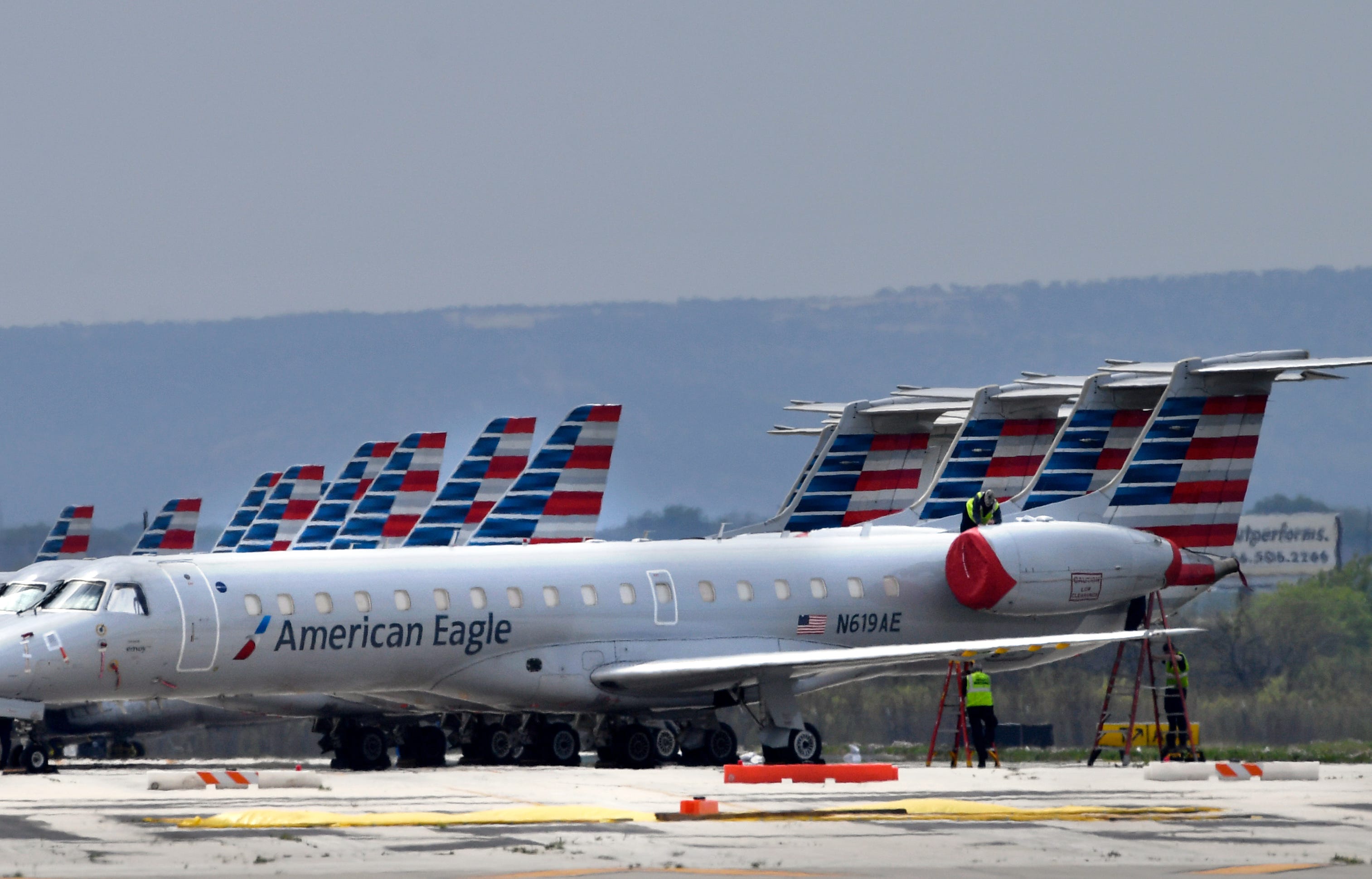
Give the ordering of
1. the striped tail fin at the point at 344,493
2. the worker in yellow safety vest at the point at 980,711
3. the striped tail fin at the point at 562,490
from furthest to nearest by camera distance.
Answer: the striped tail fin at the point at 344,493
the striped tail fin at the point at 562,490
the worker in yellow safety vest at the point at 980,711

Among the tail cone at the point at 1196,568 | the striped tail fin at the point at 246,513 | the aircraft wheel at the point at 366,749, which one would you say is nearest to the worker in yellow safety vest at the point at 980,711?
the tail cone at the point at 1196,568

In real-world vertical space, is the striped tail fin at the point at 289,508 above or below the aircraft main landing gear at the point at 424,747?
above

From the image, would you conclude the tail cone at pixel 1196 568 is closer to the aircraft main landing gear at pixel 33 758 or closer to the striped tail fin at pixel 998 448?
the striped tail fin at pixel 998 448

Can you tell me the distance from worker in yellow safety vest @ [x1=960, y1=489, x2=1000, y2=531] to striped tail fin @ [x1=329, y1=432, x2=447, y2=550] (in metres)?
21.8

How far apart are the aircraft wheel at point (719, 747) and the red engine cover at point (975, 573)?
15.4 feet

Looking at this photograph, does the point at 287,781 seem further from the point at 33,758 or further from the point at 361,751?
the point at 361,751

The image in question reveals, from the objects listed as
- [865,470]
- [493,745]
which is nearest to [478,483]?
[865,470]

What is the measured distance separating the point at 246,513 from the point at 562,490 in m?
27.5

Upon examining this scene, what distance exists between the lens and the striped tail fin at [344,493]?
62250 mm

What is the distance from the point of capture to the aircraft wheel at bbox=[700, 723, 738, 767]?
34.9 meters

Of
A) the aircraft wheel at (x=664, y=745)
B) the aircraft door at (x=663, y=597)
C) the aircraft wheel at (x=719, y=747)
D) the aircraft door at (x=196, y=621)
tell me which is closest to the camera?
the aircraft door at (x=196, y=621)

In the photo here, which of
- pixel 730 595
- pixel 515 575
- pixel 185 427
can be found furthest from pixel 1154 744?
pixel 185 427

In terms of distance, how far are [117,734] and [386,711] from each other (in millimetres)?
8545

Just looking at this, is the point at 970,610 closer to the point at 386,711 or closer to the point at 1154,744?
the point at 1154,744
